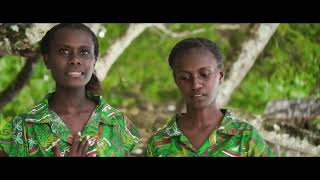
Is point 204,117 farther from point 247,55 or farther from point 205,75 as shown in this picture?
point 247,55

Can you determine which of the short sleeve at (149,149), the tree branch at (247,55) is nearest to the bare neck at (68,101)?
the short sleeve at (149,149)

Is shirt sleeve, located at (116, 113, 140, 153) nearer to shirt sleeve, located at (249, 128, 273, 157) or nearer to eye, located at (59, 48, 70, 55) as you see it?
eye, located at (59, 48, 70, 55)

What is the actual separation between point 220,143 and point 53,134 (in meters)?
0.83

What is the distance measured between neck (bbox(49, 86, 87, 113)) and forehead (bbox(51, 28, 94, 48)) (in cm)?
24

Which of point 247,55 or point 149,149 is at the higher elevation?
point 247,55

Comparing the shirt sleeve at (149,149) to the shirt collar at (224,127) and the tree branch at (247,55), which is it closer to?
the shirt collar at (224,127)

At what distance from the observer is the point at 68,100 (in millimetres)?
3012

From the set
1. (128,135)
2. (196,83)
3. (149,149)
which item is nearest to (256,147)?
(196,83)

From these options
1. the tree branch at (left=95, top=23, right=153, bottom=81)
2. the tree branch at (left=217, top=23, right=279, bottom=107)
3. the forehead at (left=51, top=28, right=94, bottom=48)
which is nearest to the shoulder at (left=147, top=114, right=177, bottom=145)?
the forehead at (left=51, top=28, right=94, bottom=48)

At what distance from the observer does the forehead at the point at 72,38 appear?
9.60 feet

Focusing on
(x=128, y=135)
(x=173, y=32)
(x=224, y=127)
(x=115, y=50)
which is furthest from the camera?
(x=173, y=32)

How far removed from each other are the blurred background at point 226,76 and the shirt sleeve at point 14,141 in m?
0.77

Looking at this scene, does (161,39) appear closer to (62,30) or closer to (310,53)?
(310,53)

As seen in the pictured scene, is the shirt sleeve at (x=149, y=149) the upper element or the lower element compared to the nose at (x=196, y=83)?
lower
